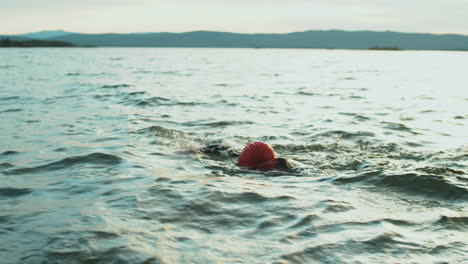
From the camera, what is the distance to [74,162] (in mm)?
7559

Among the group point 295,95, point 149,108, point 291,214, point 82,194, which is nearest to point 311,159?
point 291,214

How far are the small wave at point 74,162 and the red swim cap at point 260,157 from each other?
6.81 feet

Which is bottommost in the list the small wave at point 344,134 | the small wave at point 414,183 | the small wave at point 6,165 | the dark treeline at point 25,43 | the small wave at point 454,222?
the small wave at point 344,134

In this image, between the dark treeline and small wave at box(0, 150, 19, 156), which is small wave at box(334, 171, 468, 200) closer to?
small wave at box(0, 150, 19, 156)

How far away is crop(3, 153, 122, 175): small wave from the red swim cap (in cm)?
208

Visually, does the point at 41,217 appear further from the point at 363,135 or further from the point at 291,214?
the point at 363,135

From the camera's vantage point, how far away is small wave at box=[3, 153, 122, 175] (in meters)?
6.99

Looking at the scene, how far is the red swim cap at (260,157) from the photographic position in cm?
723

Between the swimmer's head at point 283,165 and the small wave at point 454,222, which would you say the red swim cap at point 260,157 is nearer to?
the swimmer's head at point 283,165

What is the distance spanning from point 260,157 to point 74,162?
2.91 m

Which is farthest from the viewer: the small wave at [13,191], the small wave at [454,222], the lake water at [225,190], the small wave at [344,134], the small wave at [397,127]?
the small wave at [397,127]

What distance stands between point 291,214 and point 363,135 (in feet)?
19.4

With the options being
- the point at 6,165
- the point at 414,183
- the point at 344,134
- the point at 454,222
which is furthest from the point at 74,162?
the point at 344,134

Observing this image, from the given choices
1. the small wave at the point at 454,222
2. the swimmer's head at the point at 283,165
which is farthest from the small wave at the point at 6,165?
the small wave at the point at 454,222
